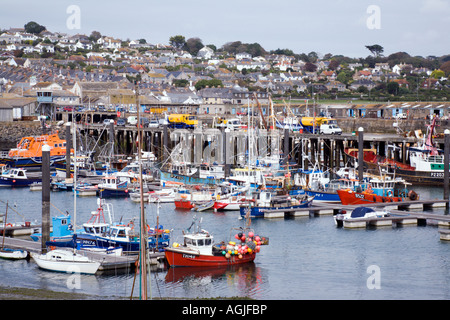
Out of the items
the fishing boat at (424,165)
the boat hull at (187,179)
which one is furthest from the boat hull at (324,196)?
the fishing boat at (424,165)

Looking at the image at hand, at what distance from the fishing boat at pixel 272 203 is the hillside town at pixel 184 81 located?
5180cm

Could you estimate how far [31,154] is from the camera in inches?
2616

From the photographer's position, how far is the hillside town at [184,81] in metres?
109

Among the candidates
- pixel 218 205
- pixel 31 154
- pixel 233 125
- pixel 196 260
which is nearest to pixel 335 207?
pixel 218 205

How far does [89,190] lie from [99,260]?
2305 centimetres

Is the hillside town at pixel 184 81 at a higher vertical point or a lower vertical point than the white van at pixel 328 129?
higher

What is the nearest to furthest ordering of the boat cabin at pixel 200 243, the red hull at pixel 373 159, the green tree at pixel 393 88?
the boat cabin at pixel 200 243
the red hull at pixel 373 159
the green tree at pixel 393 88

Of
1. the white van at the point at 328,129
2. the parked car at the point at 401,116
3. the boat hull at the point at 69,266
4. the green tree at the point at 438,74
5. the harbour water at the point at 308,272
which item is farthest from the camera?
the green tree at the point at 438,74

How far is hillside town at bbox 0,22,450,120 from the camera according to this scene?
358ft

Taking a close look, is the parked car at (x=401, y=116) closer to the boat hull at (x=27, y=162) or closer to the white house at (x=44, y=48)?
the boat hull at (x=27, y=162)

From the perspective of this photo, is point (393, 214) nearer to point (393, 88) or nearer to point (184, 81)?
point (393, 88)

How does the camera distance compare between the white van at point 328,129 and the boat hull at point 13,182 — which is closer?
the boat hull at point 13,182

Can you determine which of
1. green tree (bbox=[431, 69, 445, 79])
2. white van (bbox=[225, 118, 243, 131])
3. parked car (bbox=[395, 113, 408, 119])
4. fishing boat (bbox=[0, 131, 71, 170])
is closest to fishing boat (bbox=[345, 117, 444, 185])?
white van (bbox=[225, 118, 243, 131])
